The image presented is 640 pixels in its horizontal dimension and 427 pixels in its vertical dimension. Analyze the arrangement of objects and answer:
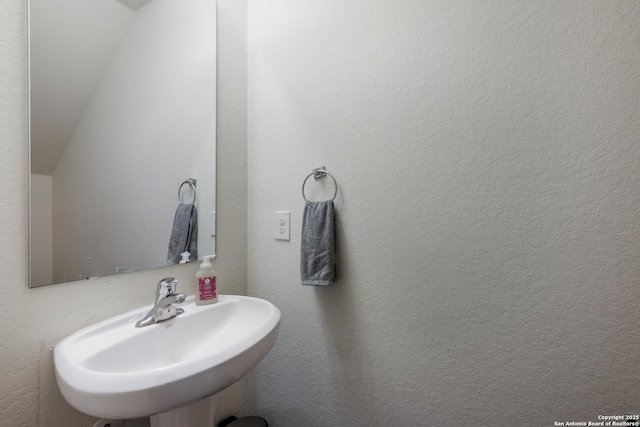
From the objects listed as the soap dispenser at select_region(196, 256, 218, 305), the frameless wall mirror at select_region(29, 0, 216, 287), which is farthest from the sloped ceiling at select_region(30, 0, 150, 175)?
the soap dispenser at select_region(196, 256, 218, 305)

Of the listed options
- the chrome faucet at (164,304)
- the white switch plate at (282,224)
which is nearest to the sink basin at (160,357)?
the chrome faucet at (164,304)

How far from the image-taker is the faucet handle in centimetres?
85

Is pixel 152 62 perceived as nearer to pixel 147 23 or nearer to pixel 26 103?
pixel 147 23

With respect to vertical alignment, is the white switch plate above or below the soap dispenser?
above

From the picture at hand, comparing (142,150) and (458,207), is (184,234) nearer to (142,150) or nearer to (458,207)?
(142,150)

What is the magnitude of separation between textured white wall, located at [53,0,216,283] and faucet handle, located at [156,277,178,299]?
11cm

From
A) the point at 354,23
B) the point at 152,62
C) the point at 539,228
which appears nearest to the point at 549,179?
the point at 539,228

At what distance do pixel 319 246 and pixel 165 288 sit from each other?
0.54 m

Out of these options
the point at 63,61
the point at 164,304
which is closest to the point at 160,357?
the point at 164,304

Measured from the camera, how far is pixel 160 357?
0.80m

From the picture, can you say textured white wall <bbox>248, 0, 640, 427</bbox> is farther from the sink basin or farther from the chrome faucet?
the chrome faucet

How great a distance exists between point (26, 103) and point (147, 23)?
533mm

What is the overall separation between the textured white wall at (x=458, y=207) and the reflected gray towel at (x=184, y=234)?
32 cm

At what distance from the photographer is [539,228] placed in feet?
2.46
